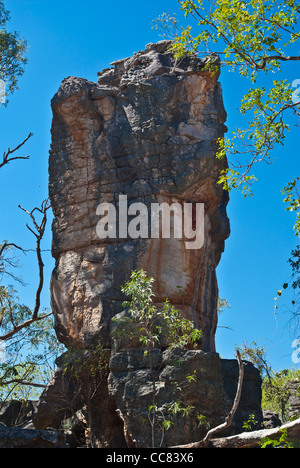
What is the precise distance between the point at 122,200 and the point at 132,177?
3.02ft

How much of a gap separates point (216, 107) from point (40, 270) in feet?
28.2

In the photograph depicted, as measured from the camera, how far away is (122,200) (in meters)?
21.3

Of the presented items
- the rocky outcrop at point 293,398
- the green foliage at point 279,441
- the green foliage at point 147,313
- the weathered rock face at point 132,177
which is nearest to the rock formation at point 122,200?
the weathered rock face at point 132,177

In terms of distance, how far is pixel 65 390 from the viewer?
18.7 metres

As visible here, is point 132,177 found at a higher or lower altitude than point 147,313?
higher

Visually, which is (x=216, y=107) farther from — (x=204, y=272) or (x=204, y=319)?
(x=204, y=319)

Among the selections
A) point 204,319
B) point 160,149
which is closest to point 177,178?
point 160,149

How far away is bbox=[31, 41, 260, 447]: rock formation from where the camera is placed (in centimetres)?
1905

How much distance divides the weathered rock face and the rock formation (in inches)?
1.4

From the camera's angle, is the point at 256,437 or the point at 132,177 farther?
the point at 132,177

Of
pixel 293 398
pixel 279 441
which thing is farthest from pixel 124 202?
pixel 279 441

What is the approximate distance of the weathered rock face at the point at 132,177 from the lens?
2048 centimetres

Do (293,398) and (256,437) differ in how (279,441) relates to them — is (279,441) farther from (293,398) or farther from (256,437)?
(293,398)

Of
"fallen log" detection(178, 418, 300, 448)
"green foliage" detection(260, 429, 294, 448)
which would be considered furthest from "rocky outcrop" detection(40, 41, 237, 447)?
"green foliage" detection(260, 429, 294, 448)
